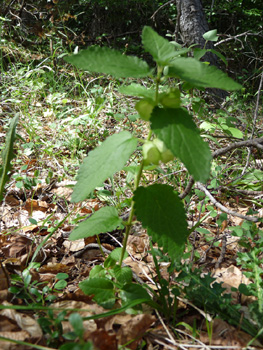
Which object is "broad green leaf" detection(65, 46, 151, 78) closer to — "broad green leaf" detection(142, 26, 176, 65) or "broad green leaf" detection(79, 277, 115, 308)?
"broad green leaf" detection(142, 26, 176, 65)

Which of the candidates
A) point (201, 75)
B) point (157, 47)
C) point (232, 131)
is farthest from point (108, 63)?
point (232, 131)

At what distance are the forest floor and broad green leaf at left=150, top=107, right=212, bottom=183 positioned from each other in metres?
0.46

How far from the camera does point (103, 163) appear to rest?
962mm

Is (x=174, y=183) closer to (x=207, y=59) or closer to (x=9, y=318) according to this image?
(x=9, y=318)

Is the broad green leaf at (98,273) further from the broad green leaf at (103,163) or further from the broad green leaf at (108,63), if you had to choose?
the broad green leaf at (108,63)

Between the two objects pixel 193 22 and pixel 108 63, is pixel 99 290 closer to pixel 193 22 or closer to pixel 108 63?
pixel 108 63

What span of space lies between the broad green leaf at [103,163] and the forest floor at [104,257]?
304 mm

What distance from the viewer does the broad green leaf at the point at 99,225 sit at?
3.46ft

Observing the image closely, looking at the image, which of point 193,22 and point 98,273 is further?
point 193,22

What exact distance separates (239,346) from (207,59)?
366 centimetres

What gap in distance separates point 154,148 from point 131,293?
522mm

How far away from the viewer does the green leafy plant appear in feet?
2.78

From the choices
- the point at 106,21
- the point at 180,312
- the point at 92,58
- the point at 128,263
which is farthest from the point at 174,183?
the point at 106,21

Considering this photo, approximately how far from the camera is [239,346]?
1.00 metres
